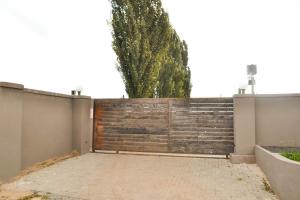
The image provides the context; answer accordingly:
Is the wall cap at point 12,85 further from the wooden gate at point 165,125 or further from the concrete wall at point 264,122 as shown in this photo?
the concrete wall at point 264,122

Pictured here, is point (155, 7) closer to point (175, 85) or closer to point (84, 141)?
point (84, 141)

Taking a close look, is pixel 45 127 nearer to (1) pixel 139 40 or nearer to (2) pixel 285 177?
(1) pixel 139 40

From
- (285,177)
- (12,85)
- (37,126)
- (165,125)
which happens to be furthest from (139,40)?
(285,177)

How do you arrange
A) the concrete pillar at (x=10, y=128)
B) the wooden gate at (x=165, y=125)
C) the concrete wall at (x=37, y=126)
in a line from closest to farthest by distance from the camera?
the concrete pillar at (x=10, y=128) < the concrete wall at (x=37, y=126) < the wooden gate at (x=165, y=125)

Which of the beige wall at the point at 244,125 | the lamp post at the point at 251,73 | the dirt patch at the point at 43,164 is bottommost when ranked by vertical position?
the dirt patch at the point at 43,164

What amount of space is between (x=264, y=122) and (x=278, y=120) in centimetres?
45

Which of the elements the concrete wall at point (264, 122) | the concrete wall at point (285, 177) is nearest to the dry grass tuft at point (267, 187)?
the concrete wall at point (285, 177)

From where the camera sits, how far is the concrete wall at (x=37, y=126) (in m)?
7.42

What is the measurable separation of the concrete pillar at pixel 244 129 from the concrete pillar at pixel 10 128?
6697 millimetres

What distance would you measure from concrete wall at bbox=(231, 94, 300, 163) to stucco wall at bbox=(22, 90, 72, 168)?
6019mm

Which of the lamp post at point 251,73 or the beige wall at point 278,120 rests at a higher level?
the lamp post at point 251,73

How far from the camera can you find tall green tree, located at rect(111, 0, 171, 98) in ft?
45.7

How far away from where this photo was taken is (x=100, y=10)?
14.7 metres

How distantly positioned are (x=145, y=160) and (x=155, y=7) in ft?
26.4
